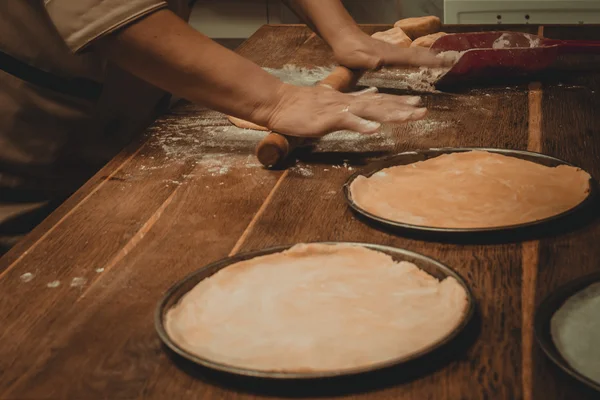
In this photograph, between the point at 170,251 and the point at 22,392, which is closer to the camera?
the point at 22,392

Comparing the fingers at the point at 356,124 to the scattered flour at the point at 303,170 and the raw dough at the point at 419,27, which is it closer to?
the scattered flour at the point at 303,170

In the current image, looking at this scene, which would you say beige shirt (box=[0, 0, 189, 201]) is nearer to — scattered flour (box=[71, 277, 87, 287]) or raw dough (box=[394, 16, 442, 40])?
scattered flour (box=[71, 277, 87, 287])

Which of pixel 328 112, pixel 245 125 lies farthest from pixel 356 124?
pixel 245 125

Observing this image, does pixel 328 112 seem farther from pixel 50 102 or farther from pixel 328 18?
pixel 328 18

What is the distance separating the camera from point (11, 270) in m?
1.38

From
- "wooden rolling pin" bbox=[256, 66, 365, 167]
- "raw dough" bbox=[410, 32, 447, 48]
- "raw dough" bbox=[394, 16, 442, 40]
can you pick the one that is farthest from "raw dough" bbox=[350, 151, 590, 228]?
"raw dough" bbox=[394, 16, 442, 40]

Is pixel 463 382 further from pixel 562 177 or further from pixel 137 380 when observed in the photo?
pixel 562 177

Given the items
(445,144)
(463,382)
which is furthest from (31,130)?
(463,382)

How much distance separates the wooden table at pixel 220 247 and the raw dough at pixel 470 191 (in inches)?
2.2

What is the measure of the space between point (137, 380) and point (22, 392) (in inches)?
5.9

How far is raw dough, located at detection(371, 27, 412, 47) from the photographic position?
2736 millimetres

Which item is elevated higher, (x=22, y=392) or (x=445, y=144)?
(x=22, y=392)

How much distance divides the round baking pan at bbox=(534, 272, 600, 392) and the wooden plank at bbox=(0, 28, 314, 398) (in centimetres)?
51

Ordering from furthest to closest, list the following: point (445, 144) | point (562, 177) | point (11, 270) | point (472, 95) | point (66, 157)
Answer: point (472, 95), point (66, 157), point (445, 144), point (562, 177), point (11, 270)
